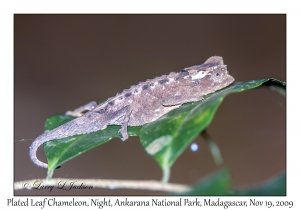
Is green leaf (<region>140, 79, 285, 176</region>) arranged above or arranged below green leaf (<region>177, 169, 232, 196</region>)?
above

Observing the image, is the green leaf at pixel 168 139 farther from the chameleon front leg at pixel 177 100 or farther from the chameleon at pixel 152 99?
the chameleon front leg at pixel 177 100

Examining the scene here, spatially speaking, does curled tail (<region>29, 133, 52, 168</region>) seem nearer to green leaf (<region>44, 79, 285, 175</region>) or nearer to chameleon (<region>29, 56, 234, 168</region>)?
chameleon (<region>29, 56, 234, 168</region>)

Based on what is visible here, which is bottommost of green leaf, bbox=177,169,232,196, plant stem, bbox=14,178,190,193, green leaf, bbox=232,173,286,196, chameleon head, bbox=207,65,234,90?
plant stem, bbox=14,178,190,193

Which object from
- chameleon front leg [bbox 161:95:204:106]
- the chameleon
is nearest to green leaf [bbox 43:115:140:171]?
the chameleon

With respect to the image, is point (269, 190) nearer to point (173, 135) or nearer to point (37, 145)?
point (173, 135)

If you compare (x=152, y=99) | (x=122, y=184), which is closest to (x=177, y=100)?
(x=152, y=99)

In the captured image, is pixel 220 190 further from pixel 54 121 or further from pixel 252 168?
pixel 252 168
